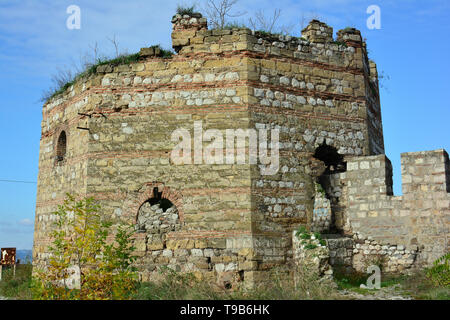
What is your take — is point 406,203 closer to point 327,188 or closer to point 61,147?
point 327,188

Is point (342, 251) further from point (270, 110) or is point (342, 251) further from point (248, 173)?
point (270, 110)

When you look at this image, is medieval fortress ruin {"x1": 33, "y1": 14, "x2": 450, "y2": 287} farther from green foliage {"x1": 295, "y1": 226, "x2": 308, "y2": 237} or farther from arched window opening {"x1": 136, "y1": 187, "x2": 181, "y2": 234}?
green foliage {"x1": 295, "y1": 226, "x2": 308, "y2": 237}

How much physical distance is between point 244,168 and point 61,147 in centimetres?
529

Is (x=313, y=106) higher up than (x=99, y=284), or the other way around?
(x=313, y=106)

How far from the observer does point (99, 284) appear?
7.84 meters

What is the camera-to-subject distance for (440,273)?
9.20 meters

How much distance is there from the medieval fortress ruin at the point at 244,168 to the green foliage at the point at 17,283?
273 centimetres

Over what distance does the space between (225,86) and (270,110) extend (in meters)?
1.12

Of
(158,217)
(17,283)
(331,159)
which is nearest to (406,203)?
(331,159)

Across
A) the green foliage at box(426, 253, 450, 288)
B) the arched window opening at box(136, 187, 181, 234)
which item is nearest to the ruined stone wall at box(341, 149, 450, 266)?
the green foliage at box(426, 253, 450, 288)

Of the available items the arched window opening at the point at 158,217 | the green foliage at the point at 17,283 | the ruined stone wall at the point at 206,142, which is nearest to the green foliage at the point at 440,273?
the ruined stone wall at the point at 206,142

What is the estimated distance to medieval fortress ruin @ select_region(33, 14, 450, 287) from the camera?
389 inches
